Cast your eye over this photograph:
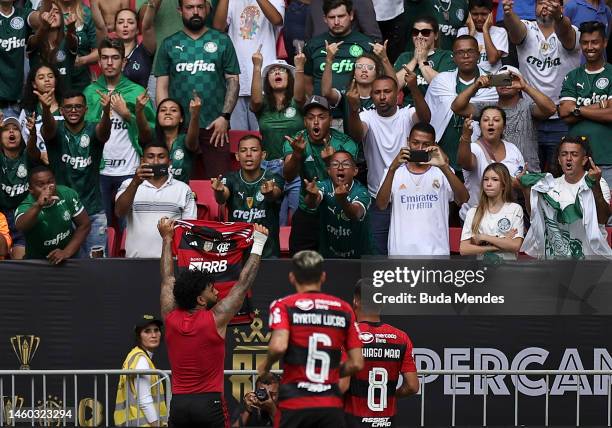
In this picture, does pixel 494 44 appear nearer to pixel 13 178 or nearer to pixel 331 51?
pixel 331 51

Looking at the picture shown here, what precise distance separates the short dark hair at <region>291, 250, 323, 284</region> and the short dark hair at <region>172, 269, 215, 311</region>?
1.35m

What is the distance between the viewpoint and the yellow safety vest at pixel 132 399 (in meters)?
12.9

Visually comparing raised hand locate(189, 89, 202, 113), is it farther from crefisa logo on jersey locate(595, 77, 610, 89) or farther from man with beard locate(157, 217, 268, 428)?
crefisa logo on jersey locate(595, 77, 610, 89)

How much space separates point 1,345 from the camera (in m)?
14.4

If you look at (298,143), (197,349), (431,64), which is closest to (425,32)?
(431,64)

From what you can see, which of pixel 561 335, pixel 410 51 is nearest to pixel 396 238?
pixel 561 335

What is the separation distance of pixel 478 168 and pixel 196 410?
16.9ft

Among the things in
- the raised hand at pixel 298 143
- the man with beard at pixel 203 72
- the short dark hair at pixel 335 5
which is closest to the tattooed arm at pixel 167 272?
the raised hand at pixel 298 143

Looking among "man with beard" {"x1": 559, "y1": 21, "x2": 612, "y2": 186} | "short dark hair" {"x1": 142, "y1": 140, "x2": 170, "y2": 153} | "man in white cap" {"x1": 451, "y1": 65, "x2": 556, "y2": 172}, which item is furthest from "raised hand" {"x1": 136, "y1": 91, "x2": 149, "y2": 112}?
"man with beard" {"x1": 559, "y1": 21, "x2": 612, "y2": 186}

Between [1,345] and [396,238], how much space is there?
415 cm

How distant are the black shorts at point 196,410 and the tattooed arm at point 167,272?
2.43 feet

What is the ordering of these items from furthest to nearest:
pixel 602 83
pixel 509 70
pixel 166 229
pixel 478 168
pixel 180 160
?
1. pixel 602 83
2. pixel 509 70
3. pixel 180 160
4. pixel 478 168
5. pixel 166 229

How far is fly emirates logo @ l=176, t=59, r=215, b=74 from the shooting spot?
16.6 metres

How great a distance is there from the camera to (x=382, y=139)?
1575 centimetres
